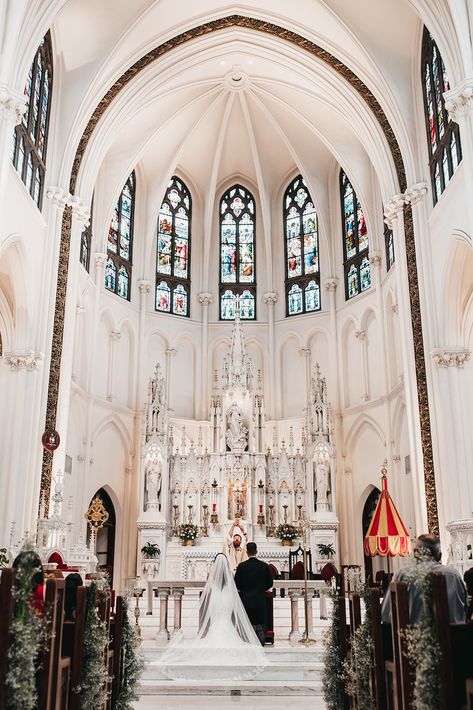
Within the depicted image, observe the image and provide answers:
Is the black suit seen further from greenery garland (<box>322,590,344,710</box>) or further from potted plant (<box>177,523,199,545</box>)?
potted plant (<box>177,523,199,545</box>)

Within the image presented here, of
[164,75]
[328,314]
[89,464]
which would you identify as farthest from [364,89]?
[89,464]

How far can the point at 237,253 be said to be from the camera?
86.8 feet

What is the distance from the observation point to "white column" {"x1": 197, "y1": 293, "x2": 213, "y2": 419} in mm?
24391

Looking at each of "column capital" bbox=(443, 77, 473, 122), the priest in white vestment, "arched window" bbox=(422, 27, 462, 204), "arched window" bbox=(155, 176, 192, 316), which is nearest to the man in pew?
the priest in white vestment

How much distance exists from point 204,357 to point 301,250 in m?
5.15

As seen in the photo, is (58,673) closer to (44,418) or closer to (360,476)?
(44,418)

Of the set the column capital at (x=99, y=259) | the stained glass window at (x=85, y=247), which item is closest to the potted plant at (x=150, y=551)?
the stained glass window at (x=85, y=247)

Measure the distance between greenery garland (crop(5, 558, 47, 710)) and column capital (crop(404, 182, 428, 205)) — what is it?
15202 millimetres

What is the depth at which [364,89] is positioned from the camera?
19.5 meters

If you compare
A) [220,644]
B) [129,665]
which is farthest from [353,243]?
[129,665]

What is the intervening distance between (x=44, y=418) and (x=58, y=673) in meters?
11.6

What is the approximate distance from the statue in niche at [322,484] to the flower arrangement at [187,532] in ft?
11.6

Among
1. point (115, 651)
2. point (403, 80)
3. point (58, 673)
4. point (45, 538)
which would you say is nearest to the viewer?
point (58, 673)

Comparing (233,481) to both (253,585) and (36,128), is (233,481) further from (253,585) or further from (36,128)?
(36,128)
